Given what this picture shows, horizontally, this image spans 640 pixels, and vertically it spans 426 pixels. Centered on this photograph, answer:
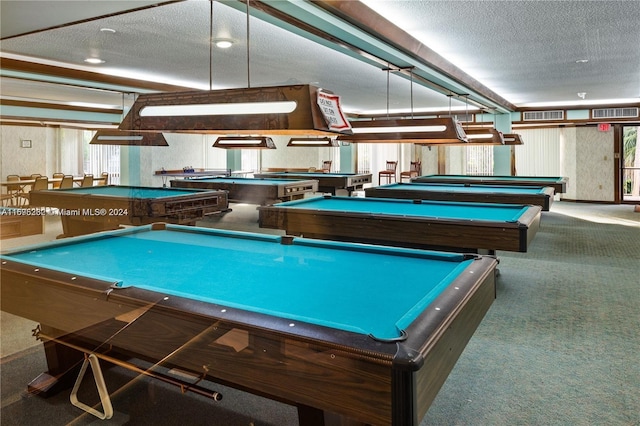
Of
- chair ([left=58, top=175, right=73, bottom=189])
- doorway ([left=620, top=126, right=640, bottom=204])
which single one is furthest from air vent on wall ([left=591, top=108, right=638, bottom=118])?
chair ([left=58, top=175, right=73, bottom=189])

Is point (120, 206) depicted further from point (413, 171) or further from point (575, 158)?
point (575, 158)

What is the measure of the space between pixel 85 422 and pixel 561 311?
333 cm

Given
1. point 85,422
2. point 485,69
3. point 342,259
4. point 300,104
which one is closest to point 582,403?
point 342,259

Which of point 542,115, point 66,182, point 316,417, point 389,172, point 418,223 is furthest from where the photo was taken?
point 389,172

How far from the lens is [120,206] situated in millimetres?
5387

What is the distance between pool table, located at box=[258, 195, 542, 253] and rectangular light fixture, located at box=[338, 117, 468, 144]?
681 mm

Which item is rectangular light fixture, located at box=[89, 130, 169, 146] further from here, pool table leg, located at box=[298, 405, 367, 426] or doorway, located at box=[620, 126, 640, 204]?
doorway, located at box=[620, 126, 640, 204]

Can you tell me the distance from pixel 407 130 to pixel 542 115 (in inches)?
285

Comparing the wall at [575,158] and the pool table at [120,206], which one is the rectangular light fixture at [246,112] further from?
the wall at [575,158]

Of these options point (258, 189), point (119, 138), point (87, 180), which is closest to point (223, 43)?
point (258, 189)

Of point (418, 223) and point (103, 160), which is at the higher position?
point (103, 160)

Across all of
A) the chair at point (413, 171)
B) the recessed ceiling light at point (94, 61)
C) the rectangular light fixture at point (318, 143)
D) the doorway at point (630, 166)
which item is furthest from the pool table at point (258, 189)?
the doorway at point (630, 166)

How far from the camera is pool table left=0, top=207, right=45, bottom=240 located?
357 centimetres

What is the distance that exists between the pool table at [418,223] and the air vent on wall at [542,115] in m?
6.38
